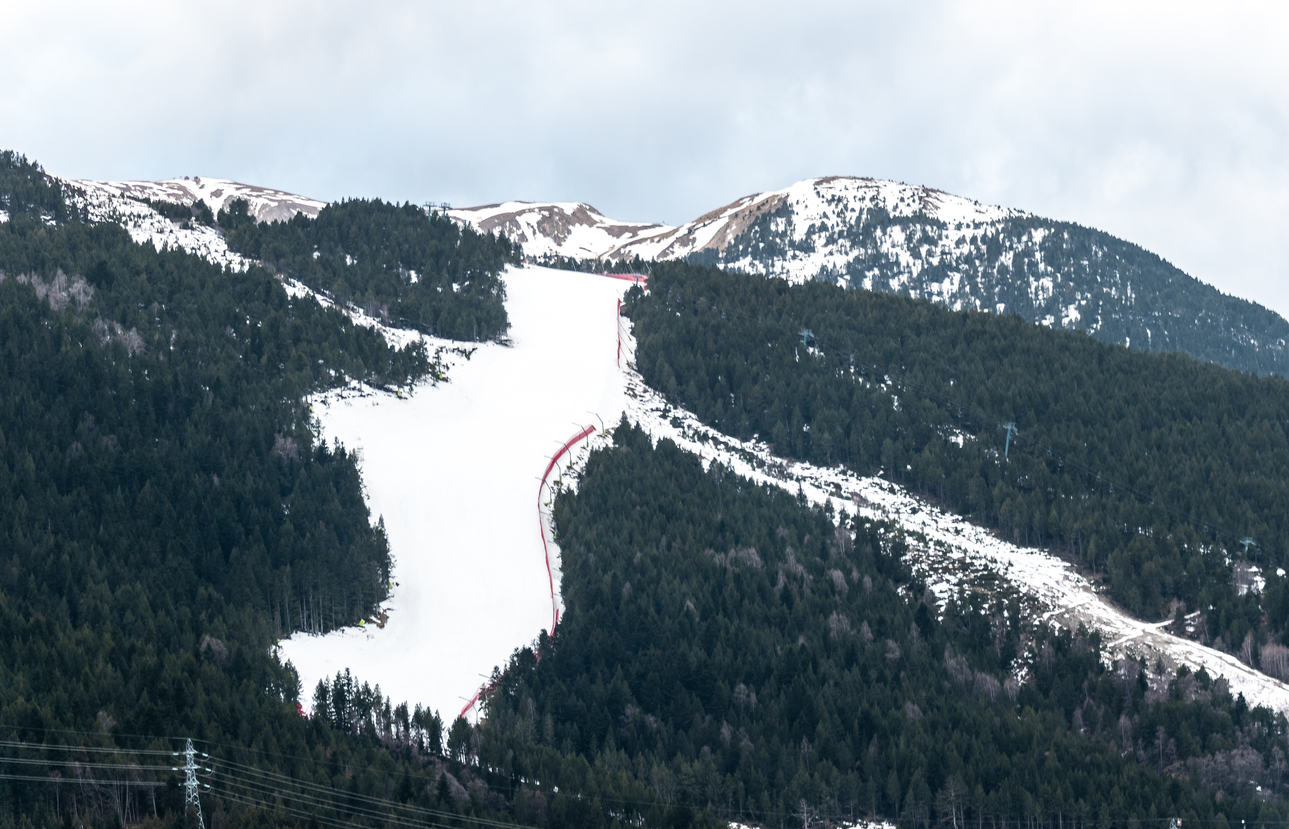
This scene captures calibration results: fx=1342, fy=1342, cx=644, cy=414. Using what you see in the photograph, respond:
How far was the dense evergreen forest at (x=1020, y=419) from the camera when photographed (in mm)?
84125

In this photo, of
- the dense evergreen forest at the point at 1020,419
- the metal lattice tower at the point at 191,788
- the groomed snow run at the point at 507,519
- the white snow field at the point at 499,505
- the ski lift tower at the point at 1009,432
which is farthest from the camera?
the ski lift tower at the point at 1009,432

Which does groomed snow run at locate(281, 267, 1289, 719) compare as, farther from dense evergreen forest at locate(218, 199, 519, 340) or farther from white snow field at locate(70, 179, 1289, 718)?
dense evergreen forest at locate(218, 199, 519, 340)

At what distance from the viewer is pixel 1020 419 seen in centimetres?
10100

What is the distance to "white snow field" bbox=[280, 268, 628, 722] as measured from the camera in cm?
6450

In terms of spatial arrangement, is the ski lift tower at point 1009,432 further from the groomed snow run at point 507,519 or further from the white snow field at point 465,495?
the white snow field at point 465,495

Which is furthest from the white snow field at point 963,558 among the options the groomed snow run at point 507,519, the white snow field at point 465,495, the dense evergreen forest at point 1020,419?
the white snow field at point 465,495

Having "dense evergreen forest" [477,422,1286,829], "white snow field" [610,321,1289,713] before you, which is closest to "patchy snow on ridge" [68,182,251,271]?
"white snow field" [610,321,1289,713]

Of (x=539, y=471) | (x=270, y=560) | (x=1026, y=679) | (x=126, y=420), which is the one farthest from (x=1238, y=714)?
(x=126, y=420)

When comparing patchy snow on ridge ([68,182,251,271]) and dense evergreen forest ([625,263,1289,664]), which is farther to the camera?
patchy snow on ridge ([68,182,251,271])

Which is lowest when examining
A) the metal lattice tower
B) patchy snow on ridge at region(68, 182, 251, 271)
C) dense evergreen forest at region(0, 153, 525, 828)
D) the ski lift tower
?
the metal lattice tower

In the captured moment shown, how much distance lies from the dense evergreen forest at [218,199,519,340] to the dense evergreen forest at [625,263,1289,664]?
14.0 metres

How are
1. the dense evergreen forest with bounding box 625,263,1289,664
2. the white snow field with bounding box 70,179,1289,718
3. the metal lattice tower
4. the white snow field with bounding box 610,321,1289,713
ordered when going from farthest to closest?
the dense evergreen forest with bounding box 625,263,1289,664, the white snow field with bounding box 610,321,1289,713, the white snow field with bounding box 70,179,1289,718, the metal lattice tower

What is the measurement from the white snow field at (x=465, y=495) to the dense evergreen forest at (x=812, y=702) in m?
2.93

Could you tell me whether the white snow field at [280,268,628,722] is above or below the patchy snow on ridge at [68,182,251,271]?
below
